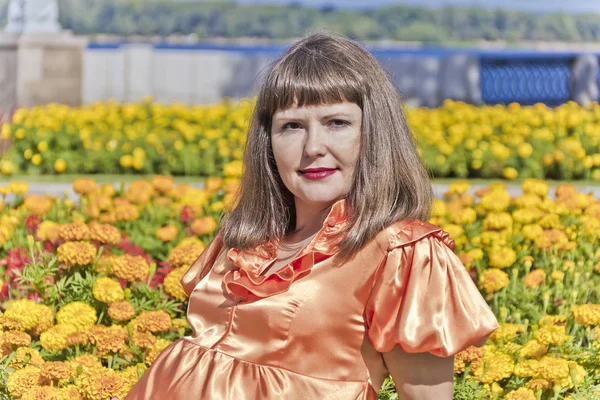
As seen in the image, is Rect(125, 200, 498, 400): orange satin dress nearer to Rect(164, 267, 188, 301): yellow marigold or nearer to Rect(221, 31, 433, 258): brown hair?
Rect(221, 31, 433, 258): brown hair

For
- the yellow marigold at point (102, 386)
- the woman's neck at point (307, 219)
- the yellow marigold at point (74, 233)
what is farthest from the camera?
the yellow marigold at point (74, 233)

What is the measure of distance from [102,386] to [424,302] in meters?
0.83

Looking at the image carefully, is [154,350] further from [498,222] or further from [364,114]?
[498,222]

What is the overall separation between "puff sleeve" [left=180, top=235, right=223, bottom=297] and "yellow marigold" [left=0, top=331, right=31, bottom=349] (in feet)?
1.84

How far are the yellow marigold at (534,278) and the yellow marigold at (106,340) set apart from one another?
4.23ft

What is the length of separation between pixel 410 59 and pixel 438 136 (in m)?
4.60

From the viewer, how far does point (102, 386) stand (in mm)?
2049

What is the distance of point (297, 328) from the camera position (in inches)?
66.9

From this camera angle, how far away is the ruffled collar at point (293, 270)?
1.73 meters

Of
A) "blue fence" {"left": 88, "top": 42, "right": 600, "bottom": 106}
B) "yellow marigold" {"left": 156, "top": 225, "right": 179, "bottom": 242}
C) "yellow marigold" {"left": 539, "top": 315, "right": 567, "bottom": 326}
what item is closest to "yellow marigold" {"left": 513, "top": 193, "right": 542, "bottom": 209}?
"yellow marigold" {"left": 539, "top": 315, "right": 567, "bottom": 326}

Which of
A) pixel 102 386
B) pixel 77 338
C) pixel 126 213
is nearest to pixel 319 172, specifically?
pixel 102 386

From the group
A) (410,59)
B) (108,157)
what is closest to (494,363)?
(108,157)

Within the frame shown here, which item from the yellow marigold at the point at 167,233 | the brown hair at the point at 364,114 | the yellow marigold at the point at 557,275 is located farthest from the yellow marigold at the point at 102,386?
the yellow marigold at the point at 557,275

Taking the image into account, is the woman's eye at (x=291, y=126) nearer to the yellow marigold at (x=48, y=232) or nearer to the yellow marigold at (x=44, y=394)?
the yellow marigold at (x=44, y=394)
